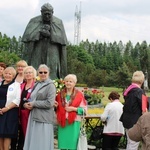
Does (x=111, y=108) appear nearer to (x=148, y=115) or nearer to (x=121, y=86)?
(x=148, y=115)

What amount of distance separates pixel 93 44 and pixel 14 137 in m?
96.7

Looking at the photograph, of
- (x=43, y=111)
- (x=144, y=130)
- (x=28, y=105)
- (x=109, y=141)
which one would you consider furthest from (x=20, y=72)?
(x=144, y=130)

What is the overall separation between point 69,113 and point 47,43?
13.0 ft

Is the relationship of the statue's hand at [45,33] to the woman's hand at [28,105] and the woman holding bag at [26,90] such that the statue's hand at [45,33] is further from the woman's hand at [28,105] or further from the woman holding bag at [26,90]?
the woman's hand at [28,105]

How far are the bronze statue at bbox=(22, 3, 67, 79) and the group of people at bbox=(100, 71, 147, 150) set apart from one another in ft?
8.81

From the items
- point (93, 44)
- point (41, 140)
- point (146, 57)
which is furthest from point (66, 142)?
point (93, 44)

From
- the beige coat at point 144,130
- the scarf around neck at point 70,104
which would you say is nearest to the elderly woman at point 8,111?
the scarf around neck at point 70,104

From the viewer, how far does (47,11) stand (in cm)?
897

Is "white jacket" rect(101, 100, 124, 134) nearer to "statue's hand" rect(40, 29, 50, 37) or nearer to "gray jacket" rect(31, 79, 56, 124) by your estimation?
"gray jacket" rect(31, 79, 56, 124)

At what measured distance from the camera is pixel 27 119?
5.89m

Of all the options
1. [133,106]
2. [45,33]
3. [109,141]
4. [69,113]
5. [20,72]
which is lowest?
[109,141]

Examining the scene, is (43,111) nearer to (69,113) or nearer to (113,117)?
(69,113)

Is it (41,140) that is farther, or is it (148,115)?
(41,140)

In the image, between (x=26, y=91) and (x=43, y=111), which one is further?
(x=26, y=91)
